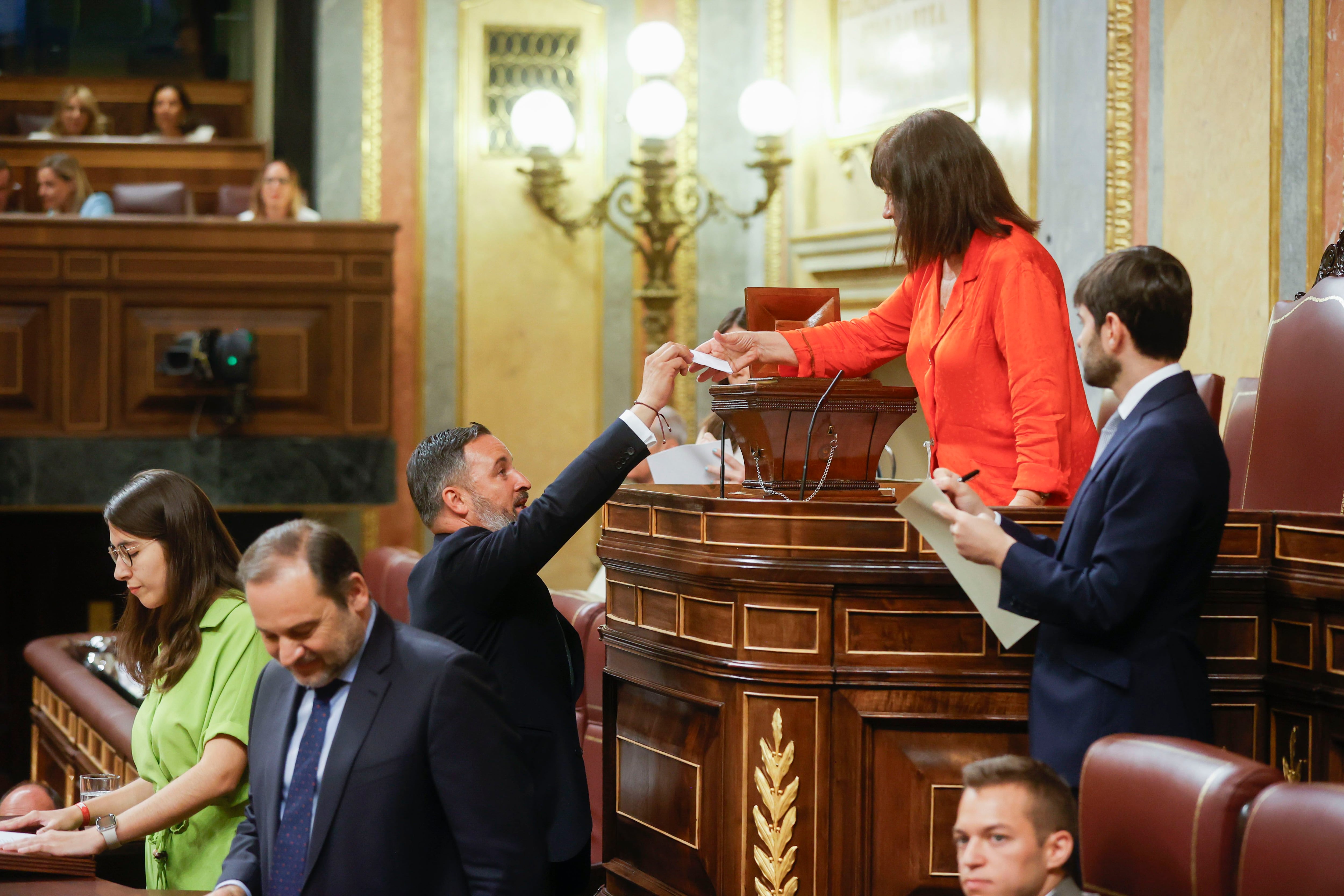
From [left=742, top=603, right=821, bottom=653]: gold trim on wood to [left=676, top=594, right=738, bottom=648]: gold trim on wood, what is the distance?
0.02m

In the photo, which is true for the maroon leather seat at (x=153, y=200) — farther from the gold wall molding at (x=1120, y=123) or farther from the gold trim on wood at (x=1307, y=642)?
the gold trim on wood at (x=1307, y=642)

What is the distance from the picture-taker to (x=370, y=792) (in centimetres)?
178

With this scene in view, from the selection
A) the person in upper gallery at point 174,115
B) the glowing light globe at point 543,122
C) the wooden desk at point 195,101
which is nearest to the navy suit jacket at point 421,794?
the glowing light globe at point 543,122

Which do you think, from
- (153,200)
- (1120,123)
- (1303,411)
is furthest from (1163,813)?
(153,200)

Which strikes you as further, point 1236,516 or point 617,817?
point 617,817

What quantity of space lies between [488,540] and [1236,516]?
4.33 ft

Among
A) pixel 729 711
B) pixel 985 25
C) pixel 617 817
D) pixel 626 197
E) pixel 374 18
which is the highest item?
pixel 374 18

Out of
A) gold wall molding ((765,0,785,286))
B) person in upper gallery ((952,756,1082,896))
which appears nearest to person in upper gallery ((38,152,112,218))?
gold wall molding ((765,0,785,286))

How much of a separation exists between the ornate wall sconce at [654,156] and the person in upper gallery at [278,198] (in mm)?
1116

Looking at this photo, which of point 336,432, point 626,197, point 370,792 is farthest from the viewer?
point 626,197

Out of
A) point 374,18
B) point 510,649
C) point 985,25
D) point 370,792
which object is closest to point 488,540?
point 510,649

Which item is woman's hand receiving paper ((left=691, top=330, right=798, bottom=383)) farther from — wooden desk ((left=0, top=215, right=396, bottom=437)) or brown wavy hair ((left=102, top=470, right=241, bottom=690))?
wooden desk ((left=0, top=215, right=396, bottom=437))

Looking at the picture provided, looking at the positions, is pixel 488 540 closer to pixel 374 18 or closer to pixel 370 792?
pixel 370 792

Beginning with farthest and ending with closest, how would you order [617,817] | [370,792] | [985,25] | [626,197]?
[626,197] < [985,25] < [617,817] < [370,792]
